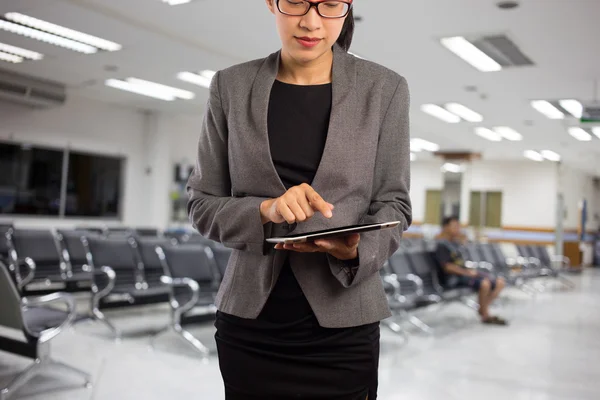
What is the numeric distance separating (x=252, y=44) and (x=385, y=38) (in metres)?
1.84

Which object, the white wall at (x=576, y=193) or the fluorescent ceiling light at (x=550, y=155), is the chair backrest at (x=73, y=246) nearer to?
the fluorescent ceiling light at (x=550, y=155)

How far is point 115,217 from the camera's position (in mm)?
13203

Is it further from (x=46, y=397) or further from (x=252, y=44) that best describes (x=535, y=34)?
(x=46, y=397)

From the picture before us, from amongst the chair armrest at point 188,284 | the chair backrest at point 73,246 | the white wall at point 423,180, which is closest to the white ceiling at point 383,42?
the chair backrest at point 73,246

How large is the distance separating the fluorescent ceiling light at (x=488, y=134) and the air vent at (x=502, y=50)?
594 cm

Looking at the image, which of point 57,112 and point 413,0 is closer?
point 413,0

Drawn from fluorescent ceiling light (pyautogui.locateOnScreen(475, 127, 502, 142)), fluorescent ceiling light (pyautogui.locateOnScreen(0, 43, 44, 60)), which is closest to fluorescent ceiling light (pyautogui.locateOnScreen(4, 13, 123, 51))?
fluorescent ceiling light (pyautogui.locateOnScreen(0, 43, 44, 60))

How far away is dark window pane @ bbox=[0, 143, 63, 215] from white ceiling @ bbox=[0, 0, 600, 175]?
1.53 meters

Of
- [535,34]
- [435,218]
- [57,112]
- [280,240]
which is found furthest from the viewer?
[435,218]

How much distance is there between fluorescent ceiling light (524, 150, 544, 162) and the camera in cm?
1798

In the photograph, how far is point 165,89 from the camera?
36.7ft

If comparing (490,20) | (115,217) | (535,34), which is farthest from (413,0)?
(115,217)

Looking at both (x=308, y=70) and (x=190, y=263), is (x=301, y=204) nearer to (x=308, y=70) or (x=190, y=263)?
(x=308, y=70)

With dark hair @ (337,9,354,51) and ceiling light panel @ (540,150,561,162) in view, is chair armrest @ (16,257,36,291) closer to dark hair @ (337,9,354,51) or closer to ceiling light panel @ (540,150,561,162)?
dark hair @ (337,9,354,51)
